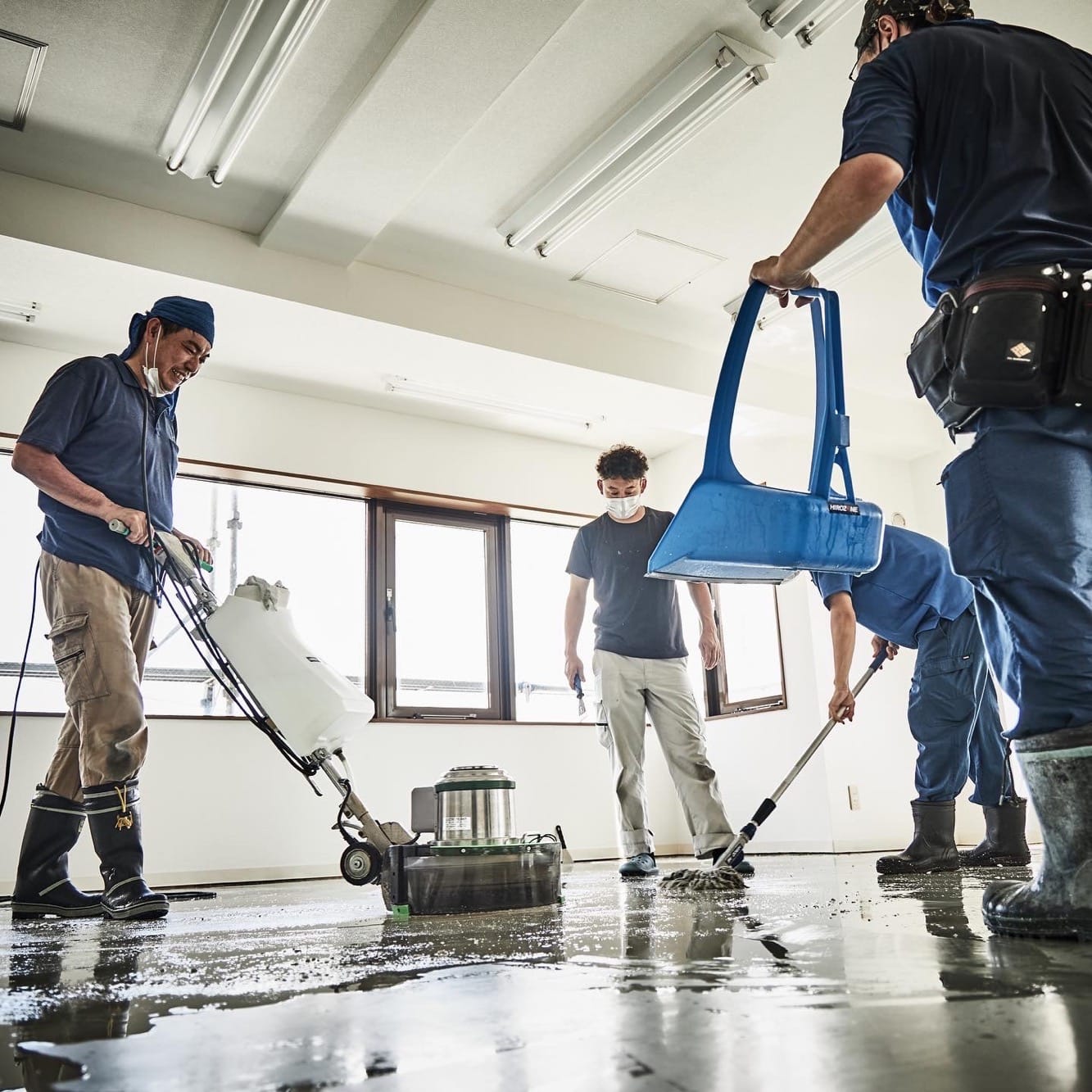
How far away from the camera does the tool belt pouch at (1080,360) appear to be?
111 centimetres

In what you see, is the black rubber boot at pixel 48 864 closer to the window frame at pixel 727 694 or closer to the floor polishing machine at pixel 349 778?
the floor polishing machine at pixel 349 778

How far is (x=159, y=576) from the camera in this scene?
2.51 m

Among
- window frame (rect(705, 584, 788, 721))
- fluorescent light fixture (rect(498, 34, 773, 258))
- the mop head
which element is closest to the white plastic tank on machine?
the mop head

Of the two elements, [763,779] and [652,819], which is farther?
[652,819]

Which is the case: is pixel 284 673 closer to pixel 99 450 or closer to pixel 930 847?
pixel 99 450

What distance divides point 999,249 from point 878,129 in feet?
0.72

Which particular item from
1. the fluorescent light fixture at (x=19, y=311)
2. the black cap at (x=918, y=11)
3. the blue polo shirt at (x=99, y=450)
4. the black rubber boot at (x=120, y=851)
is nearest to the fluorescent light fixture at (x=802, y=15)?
the black cap at (x=918, y=11)

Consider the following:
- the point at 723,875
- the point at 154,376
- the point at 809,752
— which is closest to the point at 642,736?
the point at 809,752

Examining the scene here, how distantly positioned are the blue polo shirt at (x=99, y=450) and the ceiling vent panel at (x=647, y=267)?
2.60 metres

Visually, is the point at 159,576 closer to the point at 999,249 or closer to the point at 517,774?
the point at 999,249

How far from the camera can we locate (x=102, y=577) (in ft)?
7.66

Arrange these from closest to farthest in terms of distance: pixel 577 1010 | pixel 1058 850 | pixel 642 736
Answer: pixel 577 1010, pixel 1058 850, pixel 642 736

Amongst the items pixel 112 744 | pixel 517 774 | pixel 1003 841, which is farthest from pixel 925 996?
pixel 517 774

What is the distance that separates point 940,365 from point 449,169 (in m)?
3.13
